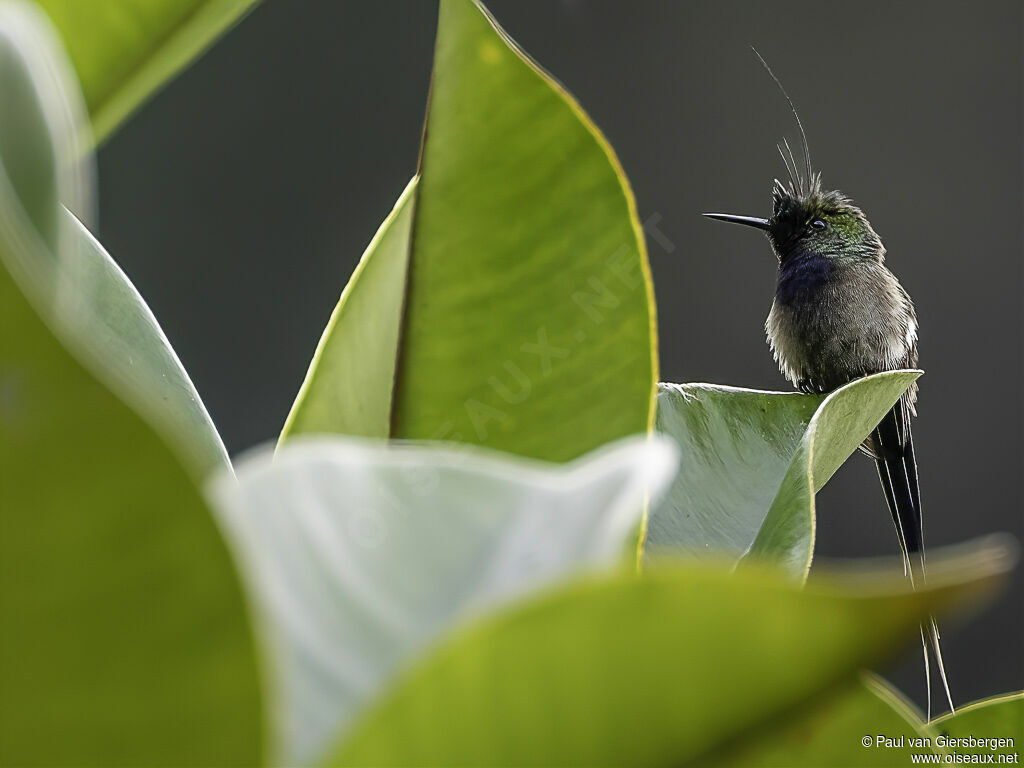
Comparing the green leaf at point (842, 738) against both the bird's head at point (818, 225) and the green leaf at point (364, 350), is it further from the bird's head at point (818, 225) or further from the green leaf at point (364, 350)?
the bird's head at point (818, 225)

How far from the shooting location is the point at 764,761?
91 mm

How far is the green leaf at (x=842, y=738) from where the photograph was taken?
3.0 inches

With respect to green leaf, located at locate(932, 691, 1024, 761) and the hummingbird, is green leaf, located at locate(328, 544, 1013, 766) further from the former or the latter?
the hummingbird

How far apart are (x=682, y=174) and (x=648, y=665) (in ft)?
6.64

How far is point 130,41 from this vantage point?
18 centimetres

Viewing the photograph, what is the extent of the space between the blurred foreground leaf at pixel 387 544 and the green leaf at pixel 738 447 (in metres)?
0.09

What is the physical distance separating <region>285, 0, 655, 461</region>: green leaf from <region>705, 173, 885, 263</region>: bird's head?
669mm

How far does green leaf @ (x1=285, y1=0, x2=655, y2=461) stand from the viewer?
5.7 inches

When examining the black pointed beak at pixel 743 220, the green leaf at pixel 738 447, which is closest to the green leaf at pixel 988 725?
the green leaf at pixel 738 447

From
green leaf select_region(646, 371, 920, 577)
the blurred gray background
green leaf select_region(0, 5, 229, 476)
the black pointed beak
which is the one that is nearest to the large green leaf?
green leaf select_region(0, 5, 229, 476)

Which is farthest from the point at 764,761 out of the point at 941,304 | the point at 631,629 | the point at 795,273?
the point at 941,304

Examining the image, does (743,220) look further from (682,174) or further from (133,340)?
(682,174)

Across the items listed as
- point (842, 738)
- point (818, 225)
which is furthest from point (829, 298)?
point (842, 738)

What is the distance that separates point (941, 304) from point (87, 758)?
89.5 inches
